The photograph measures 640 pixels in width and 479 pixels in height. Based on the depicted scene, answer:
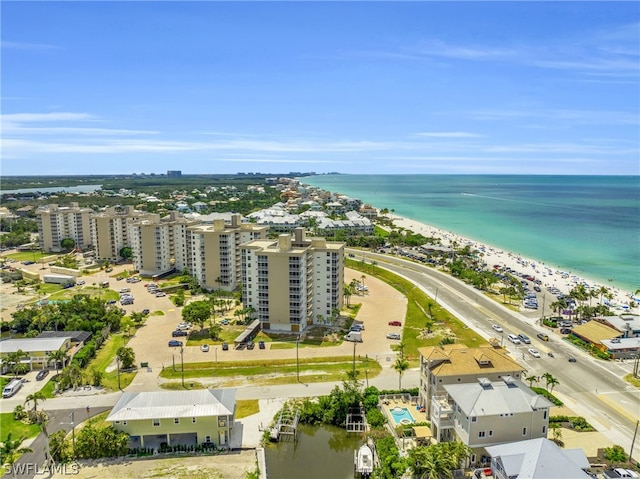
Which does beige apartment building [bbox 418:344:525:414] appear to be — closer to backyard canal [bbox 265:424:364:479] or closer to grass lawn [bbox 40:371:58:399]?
backyard canal [bbox 265:424:364:479]

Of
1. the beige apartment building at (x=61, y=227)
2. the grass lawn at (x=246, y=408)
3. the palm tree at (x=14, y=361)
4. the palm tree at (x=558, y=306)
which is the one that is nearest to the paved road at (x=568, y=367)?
the palm tree at (x=558, y=306)

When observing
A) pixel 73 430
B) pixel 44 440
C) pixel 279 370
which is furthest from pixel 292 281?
pixel 44 440

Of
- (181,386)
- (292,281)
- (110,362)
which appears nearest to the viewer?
(181,386)

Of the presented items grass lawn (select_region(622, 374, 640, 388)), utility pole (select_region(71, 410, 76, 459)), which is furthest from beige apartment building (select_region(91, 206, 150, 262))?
grass lawn (select_region(622, 374, 640, 388))

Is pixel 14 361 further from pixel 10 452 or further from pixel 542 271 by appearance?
pixel 542 271

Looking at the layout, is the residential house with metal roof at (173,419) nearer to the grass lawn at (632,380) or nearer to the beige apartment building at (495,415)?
the beige apartment building at (495,415)
